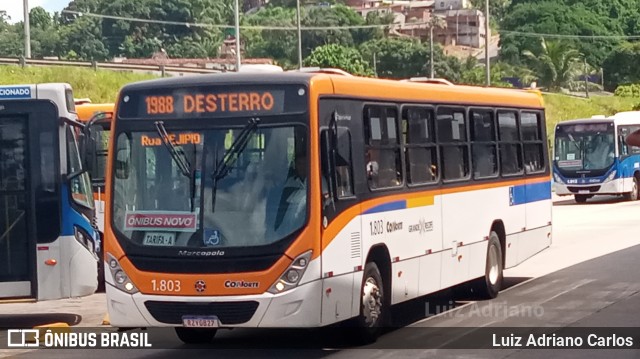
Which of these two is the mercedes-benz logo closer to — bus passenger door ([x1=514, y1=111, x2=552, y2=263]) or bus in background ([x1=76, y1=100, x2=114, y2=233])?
bus in background ([x1=76, y1=100, x2=114, y2=233])

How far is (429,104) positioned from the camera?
15.2 meters

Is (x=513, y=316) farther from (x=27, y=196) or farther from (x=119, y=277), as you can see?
(x=27, y=196)

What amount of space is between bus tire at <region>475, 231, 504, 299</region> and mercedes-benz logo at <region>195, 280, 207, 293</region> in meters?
5.77

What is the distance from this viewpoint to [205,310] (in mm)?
11859

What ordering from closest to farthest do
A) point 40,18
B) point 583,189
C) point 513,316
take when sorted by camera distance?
point 513,316
point 583,189
point 40,18

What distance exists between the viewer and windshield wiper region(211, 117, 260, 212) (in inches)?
475

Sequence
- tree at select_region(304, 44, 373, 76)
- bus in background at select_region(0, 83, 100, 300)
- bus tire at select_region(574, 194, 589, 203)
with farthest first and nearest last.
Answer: tree at select_region(304, 44, 373, 76), bus tire at select_region(574, 194, 589, 203), bus in background at select_region(0, 83, 100, 300)

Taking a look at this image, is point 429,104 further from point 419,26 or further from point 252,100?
point 419,26

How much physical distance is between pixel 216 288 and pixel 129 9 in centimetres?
13592

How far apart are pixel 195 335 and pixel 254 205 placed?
2.19 metres

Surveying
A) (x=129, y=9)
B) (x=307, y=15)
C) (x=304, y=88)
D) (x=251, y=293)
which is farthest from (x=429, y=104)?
(x=129, y=9)

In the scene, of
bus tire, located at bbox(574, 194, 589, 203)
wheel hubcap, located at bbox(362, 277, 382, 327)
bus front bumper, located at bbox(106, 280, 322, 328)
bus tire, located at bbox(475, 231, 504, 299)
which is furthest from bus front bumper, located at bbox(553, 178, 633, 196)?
bus front bumper, located at bbox(106, 280, 322, 328)

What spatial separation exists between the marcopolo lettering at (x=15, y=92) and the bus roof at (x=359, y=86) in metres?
2.91

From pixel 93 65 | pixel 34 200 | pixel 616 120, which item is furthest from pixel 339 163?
pixel 93 65
